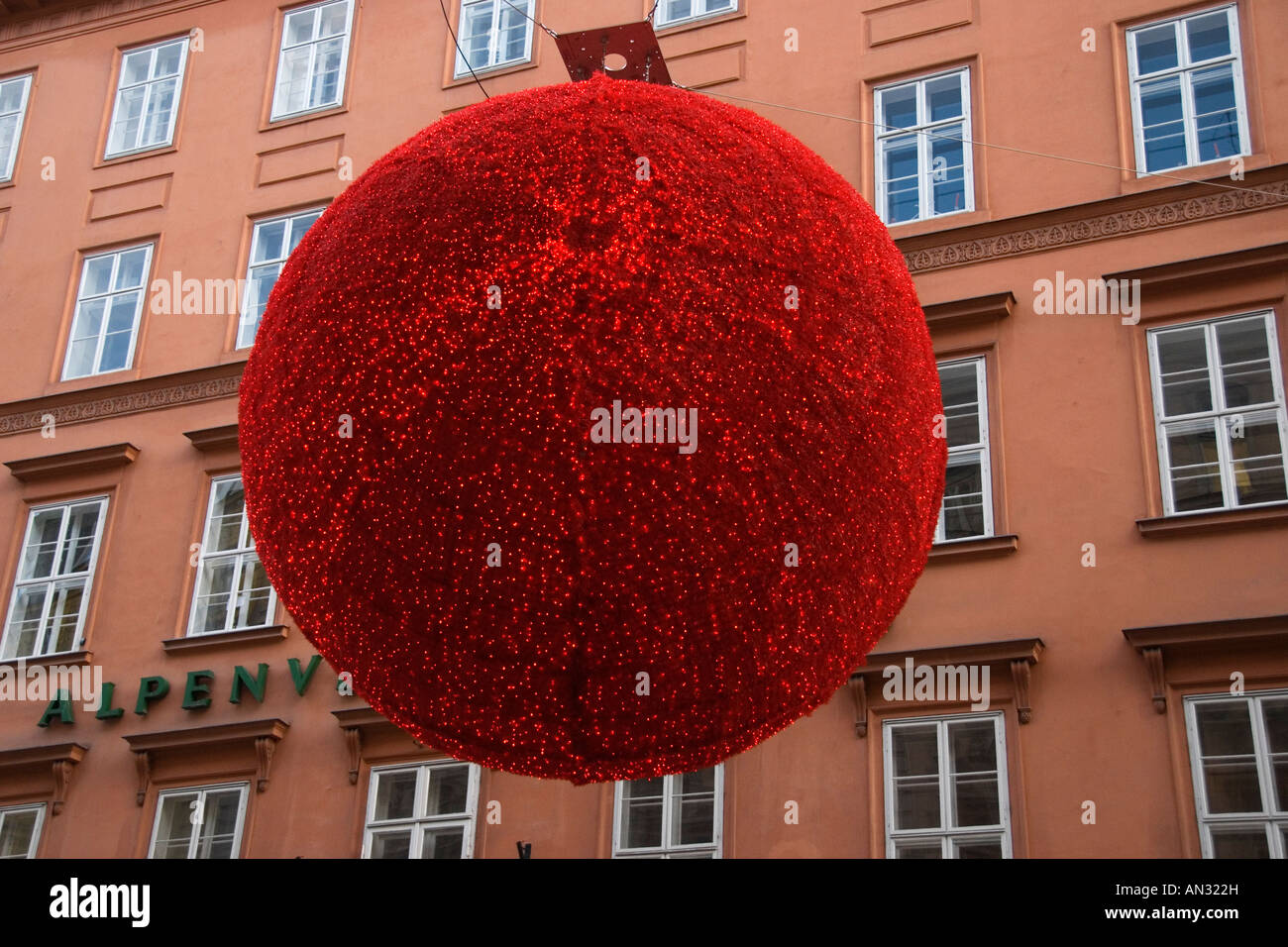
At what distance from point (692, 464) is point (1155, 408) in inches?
322

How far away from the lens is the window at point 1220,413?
9641 millimetres

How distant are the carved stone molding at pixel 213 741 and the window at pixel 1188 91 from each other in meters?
7.74

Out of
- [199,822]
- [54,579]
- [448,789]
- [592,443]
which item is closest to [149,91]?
[54,579]

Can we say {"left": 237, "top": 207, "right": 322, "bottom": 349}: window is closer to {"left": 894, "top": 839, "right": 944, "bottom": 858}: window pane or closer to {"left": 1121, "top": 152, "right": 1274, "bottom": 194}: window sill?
{"left": 1121, "top": 152, "right": 1274, "bottom": 194}: window sill

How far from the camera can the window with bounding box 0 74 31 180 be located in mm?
15625

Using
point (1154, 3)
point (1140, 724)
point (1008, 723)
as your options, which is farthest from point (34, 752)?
point (1154, 3)

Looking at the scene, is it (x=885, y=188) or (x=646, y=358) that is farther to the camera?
(x=885, y=188)

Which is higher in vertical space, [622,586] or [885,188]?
[885,188]

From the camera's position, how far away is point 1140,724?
9156 mm

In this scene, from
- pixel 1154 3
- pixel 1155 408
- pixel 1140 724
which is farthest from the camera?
pixel 1154 3

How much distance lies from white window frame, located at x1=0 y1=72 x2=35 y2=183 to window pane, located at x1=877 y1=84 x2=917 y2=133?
9190mm

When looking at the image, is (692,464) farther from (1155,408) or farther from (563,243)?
(1155,408)

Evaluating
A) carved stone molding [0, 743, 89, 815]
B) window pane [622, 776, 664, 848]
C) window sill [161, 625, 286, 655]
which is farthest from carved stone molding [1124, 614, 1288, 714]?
carved stone molding [0, 743, 89, 815]

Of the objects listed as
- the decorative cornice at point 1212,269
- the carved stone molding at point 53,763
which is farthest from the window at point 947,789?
the carved stone molding at point 53,763
